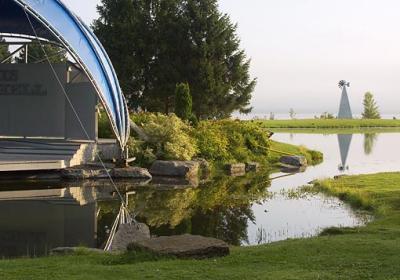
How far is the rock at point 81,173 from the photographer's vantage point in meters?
20.3

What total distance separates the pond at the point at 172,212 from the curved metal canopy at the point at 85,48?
12.9 ft

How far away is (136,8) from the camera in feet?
124

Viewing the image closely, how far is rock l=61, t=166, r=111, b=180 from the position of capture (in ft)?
66.5

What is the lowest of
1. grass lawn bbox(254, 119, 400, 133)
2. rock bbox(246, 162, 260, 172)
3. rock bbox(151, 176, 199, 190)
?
rock bbox(151, 176, 199, 190)

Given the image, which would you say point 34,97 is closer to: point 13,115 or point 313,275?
point 13,115

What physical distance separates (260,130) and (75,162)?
13.6m

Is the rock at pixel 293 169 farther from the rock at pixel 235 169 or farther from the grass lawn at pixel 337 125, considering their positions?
the grass lawn at pixel 337 125

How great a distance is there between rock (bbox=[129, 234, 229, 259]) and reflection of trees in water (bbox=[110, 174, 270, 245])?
362 cm

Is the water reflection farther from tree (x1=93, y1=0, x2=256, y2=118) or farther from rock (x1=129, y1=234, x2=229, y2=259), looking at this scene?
tree (x1=93, y1=0, x2=256, y2=118)

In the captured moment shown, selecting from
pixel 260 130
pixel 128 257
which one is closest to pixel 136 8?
pixel 260 130

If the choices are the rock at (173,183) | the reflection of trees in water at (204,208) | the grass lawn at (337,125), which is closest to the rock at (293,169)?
the reflection of trees in water at (204,208)

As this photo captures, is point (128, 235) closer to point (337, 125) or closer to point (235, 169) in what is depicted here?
point (235, 169)

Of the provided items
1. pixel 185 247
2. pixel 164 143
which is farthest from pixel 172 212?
pixel 164 143

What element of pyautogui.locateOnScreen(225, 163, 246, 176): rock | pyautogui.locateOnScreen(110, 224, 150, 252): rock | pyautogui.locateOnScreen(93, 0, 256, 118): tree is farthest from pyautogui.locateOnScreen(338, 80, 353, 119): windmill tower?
pyautogui.locateOnScreen(110, 224, 150, 252): rock
